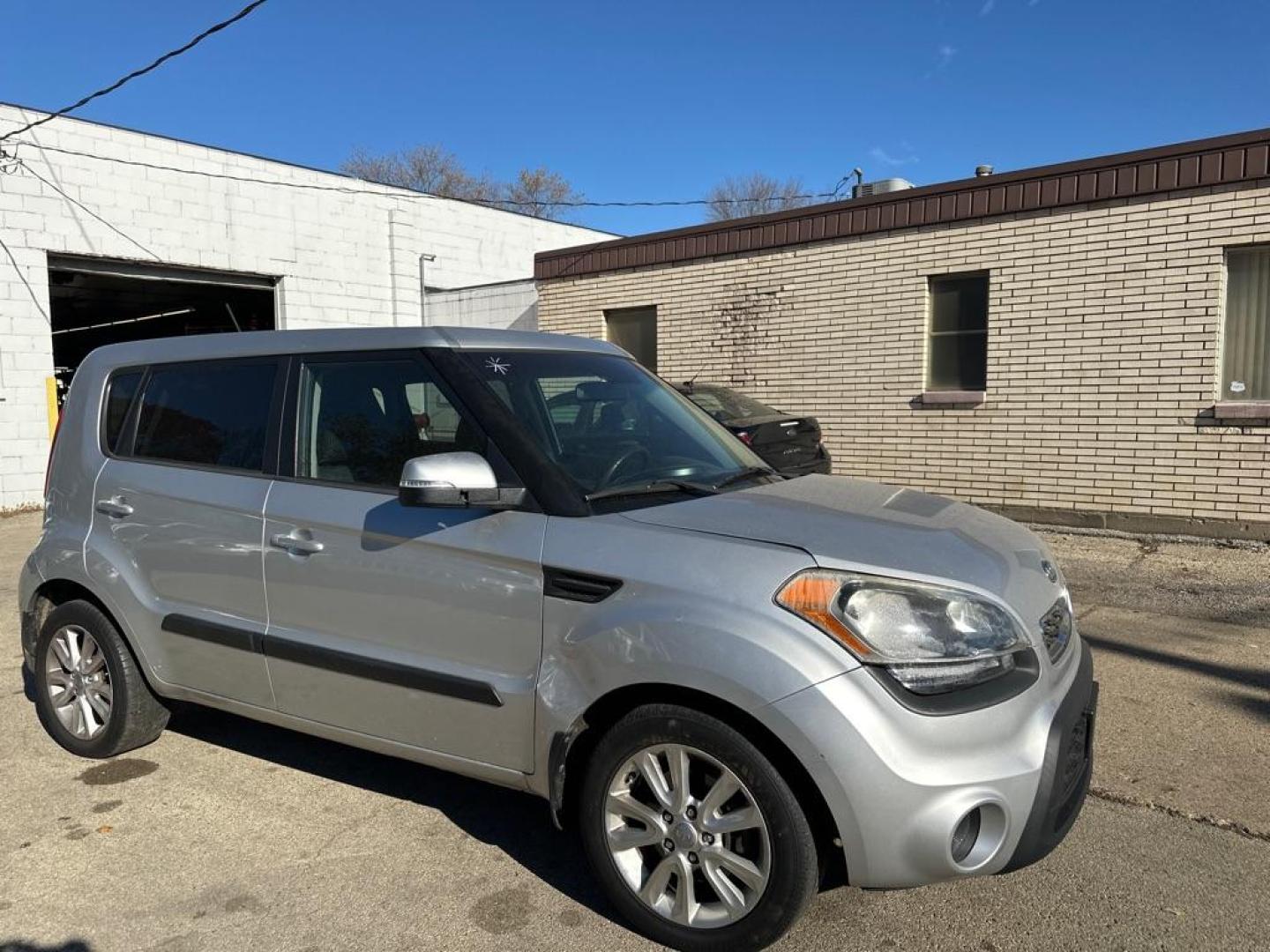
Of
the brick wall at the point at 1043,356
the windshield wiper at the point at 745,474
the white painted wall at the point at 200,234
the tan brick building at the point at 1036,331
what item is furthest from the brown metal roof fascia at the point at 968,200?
the windshield wiper at the point at 745,474

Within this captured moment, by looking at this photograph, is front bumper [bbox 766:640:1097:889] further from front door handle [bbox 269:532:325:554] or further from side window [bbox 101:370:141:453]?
side window [bbox 101:370:141:453]

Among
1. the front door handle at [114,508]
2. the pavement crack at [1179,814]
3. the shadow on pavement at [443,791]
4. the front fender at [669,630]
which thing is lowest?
the shadow on pavement at [443,791]

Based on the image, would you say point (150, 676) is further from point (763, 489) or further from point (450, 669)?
point (763, 489)

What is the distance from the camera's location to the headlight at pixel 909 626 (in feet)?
7.91

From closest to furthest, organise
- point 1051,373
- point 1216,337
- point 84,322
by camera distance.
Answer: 1. point 1216,337
2. point 1051,373
3. point 84,322

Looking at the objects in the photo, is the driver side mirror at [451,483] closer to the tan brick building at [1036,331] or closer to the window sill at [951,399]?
the tan brick building at [1036,331]

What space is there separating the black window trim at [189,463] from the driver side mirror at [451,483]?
994mm

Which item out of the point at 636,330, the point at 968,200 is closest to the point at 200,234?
the point at 636,330

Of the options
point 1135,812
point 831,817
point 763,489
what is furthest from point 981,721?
point 1135,812

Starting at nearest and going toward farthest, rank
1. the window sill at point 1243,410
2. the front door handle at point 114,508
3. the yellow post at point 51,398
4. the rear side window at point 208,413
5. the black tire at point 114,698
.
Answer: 1. the rear side window at point 208,413
2. the front door handle at point 114,508
3. the black tire at point 114,698
4. the window sill at point 1243,410
5. the yellow post at point 51,398

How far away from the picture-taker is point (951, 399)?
9.84m

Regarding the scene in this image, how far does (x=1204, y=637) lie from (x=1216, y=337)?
380 centimetres

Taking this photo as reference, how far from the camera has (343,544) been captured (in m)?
3.20

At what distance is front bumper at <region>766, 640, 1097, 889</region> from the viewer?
2.33 meters
